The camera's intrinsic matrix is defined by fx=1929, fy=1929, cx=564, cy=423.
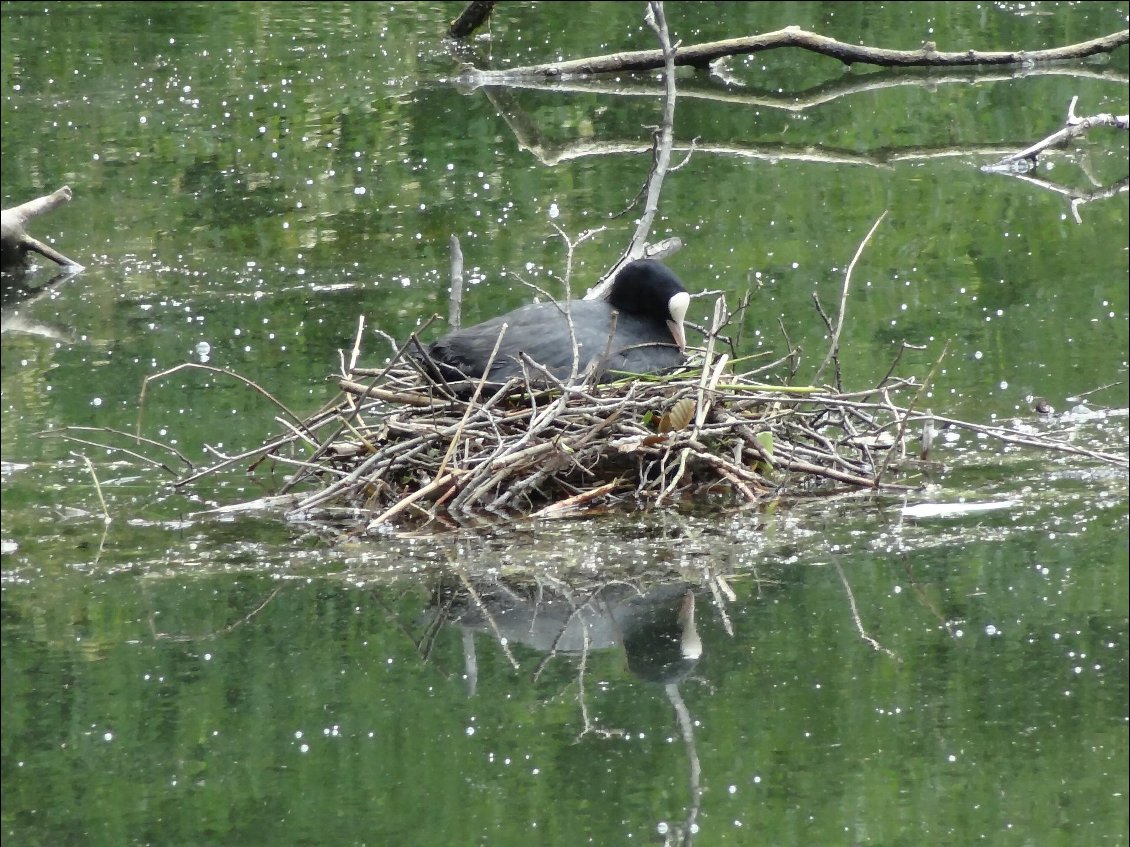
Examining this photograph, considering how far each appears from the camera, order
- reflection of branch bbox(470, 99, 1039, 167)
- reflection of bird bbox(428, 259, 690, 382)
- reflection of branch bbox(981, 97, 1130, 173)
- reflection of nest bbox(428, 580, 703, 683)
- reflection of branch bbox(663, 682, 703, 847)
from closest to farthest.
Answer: reflection of branch bbox(663, 682, 703, 847), reflection of nest bbox(428, 580, 703, 683), reflection of bird bbox(428, 259, 690, 382), reflection of branch bbox(981, 97, 1130, 173), reflection of branch bbox(470, 99, 1039, 167)

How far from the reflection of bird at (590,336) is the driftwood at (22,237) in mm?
4184

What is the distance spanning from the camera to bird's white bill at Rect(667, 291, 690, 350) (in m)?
6.50

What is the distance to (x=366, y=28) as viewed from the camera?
55.0 ft

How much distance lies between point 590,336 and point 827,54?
23.3ft

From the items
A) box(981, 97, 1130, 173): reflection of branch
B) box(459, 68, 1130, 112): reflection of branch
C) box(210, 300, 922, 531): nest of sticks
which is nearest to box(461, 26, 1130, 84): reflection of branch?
box(459, 68, 1130, 112): reflection of branch

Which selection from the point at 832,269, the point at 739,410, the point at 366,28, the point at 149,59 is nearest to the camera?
the point at 739,410

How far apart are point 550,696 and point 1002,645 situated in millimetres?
1244

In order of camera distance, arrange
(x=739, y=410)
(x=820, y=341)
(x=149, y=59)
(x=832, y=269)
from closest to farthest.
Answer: (x=739, y=410) < (x=820, y=341) < (x=832, y=269) < (x=149, y=59)

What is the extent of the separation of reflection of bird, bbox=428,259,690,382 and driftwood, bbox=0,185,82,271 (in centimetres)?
418

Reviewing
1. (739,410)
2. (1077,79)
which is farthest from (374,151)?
(739,410)

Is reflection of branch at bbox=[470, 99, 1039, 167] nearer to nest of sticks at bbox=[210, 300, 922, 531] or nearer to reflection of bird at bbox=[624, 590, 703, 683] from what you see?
nest of sticks at bbox=[210, 300, 922, 531]

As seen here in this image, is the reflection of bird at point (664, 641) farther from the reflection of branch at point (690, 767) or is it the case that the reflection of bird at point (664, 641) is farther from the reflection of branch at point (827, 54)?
the reflection of branch at point (827, 54)

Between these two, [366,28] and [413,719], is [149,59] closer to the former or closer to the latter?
[366,28]

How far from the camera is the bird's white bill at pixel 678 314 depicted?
650 centimetres
